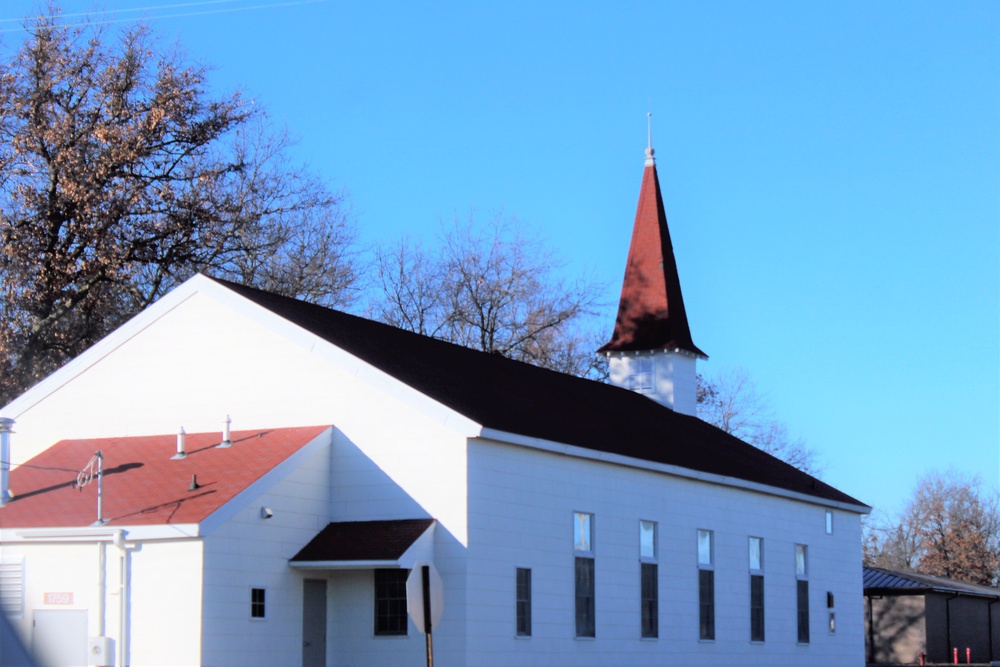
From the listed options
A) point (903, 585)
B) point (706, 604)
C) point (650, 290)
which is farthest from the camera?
point (903, 585)

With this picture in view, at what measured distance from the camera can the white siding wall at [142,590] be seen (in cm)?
2102

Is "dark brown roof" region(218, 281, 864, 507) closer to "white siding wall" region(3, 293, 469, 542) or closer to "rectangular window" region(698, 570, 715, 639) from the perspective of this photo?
"white siding wall" region(3, 293, 469, 542)

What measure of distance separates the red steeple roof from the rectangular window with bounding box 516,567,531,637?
56.8ft

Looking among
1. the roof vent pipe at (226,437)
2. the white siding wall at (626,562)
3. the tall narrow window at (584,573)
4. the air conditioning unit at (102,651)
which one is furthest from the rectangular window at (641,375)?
the air conditioning unit at (102,651)

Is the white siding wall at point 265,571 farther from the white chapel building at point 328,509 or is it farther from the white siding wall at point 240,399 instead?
the white siding wall at point 240,399

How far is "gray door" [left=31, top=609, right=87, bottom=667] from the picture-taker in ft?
71.8


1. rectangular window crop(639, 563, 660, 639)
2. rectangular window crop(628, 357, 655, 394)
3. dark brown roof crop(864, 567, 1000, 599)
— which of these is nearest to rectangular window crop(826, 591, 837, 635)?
rectangular window crop(628, 357, 655, 394)

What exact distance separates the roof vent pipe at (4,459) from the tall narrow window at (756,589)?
16.5 metres

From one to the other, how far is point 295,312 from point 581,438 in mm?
5890

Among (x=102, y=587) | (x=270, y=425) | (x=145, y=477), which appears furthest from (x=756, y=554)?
(x=102, y=587)

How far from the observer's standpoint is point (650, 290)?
42.5m

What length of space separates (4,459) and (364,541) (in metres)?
6.46

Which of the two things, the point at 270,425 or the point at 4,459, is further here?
the point at 270,425

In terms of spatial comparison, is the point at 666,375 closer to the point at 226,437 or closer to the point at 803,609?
the point at 803,609
